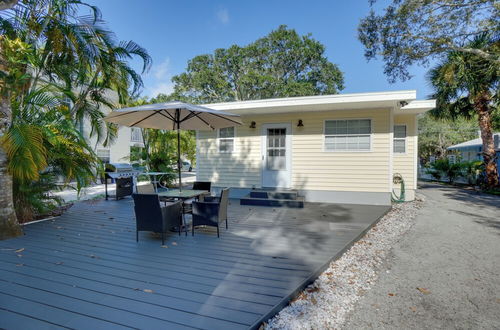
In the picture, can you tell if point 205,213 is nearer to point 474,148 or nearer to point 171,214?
point 171,214

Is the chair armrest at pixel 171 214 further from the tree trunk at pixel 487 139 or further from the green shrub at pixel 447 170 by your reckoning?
the green shrub at pixel 447 170

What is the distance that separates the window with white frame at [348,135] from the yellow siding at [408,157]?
7.01 feet

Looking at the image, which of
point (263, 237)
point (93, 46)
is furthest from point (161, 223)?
point (93, 46)

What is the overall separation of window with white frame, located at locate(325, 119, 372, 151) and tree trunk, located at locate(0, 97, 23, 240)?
7050 mm

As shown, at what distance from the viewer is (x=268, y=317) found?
7.20ft

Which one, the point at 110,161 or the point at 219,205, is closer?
the point at 219,205

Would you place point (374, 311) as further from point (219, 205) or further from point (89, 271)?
point (89, 271)

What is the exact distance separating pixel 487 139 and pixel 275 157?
1034 centimetres

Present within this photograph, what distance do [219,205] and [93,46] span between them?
3.95 m

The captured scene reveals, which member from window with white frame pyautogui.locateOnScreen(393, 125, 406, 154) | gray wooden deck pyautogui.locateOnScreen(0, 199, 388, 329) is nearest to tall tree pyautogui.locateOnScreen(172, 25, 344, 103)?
window with white frame pyautogui.locateOnScreen(393, 125, 406, 154)

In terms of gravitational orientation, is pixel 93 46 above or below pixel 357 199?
above

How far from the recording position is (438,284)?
3.05 m

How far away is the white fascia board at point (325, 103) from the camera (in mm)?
6418

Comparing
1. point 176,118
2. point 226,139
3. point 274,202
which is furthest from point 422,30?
point 176,118
